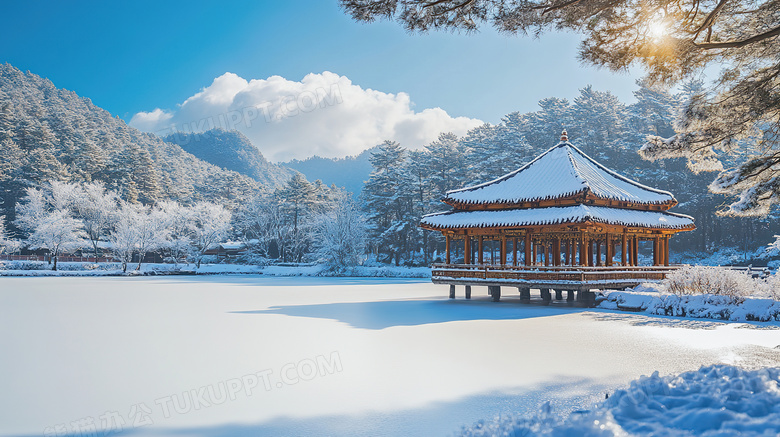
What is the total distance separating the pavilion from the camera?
14.9m

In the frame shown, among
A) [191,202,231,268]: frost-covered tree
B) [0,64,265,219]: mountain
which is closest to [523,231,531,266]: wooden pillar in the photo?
[191,202,231,268]: frost-covered tree

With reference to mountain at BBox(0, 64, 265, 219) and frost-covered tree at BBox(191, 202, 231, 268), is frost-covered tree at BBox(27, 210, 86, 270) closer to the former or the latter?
frost-covered tree at BBox(191, 202, 231, 268)

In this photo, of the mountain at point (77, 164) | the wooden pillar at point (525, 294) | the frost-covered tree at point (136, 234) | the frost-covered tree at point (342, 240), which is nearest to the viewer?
the wooden pillar at point (525, 294)

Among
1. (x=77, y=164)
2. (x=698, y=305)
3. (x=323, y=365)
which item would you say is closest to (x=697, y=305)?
(x=698, y=305)

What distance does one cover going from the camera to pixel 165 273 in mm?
35312

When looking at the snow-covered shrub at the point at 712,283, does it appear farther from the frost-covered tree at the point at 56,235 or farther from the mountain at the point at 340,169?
the mountain at the point at 340,169

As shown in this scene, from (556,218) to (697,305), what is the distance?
4.33 metres

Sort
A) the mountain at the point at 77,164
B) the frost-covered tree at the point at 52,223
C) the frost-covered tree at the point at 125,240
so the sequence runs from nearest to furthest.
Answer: the frost-covered tree at the point at 52,223
the frost-covered tree at the point at 125,240
the mountain at the point at 77,164

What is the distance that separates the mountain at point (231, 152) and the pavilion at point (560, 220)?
81958 mm

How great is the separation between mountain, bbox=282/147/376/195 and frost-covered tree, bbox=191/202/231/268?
185ft

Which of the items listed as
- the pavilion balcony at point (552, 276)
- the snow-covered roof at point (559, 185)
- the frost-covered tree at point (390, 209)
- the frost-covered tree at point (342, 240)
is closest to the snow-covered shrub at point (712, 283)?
the pavilion balcony at point (552, 276)

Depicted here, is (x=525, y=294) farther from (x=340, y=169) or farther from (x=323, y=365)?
(x=340, y=169)

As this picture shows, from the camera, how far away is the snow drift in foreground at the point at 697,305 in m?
11.2

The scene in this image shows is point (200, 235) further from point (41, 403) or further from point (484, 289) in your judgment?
point (41, 403)
